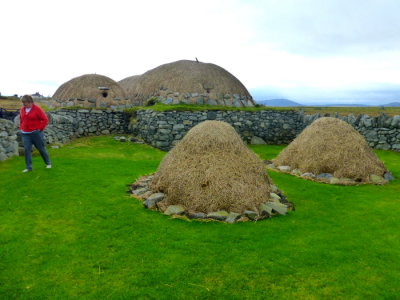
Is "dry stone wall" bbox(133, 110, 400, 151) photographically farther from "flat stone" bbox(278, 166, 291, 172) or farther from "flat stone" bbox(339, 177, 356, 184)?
"flat stone" bbox(339, 177, 356, 184)

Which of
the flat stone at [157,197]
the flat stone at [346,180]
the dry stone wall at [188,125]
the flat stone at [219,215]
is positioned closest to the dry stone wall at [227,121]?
the dry stone wall at [188,125]

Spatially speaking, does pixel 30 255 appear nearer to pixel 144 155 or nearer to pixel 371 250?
pixel 371 250

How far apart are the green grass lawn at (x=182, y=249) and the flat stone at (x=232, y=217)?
203 millimetres

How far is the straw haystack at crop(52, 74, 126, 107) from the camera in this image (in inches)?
942

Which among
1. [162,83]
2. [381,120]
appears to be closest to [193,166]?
[381,120]

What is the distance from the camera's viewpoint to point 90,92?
24.3 metres

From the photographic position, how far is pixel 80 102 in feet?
78.0

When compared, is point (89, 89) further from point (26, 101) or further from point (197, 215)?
point (197, 215)

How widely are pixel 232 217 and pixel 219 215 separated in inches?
11.9

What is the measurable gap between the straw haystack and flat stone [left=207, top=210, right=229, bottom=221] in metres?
19.2

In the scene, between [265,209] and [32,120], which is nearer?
[265,209]

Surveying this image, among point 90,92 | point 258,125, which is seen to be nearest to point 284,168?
point 258,125

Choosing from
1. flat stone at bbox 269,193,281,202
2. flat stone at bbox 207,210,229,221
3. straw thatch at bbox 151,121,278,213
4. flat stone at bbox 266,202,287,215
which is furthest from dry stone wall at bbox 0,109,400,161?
flat stone at bbox 207,210,229,221

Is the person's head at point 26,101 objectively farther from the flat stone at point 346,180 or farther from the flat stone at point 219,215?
the flat stone at point 346,180
